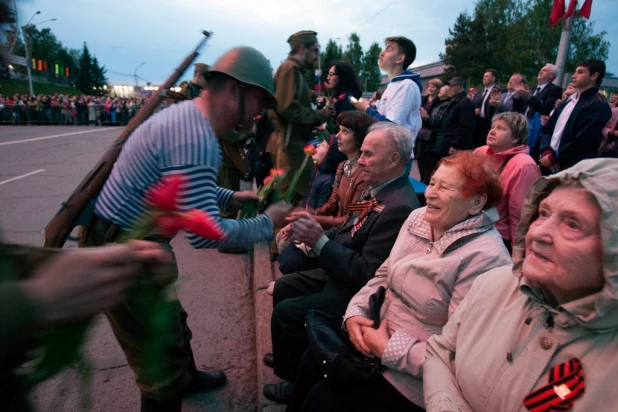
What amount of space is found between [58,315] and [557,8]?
32.1 ft

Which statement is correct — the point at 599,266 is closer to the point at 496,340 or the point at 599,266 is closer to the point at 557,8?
the point at 496,340

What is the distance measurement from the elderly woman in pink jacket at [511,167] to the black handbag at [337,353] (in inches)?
56.7

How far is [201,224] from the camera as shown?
1.49 meters

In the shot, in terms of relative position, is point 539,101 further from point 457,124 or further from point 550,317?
point 550,317

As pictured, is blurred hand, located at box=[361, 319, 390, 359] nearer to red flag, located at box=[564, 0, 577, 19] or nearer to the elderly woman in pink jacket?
the elderly woman in pink jacket

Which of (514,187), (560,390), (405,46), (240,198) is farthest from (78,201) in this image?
(405,46)

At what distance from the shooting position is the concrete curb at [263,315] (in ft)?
8.08

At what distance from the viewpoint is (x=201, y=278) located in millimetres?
4094

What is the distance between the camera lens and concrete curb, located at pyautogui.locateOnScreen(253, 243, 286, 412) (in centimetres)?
246

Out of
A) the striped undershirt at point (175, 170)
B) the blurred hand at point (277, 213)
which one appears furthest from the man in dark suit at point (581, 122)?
the striped undershirt at point (175, 170)

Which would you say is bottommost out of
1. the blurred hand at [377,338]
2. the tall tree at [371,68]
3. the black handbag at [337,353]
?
the black handbag at [337,353]

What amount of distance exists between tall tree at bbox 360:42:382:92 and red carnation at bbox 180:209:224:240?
5691 centimetres

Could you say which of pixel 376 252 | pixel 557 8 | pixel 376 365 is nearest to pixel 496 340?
pixel 376 365

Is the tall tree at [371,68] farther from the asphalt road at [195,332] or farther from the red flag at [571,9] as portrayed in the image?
the asphalt road at [195,332]
